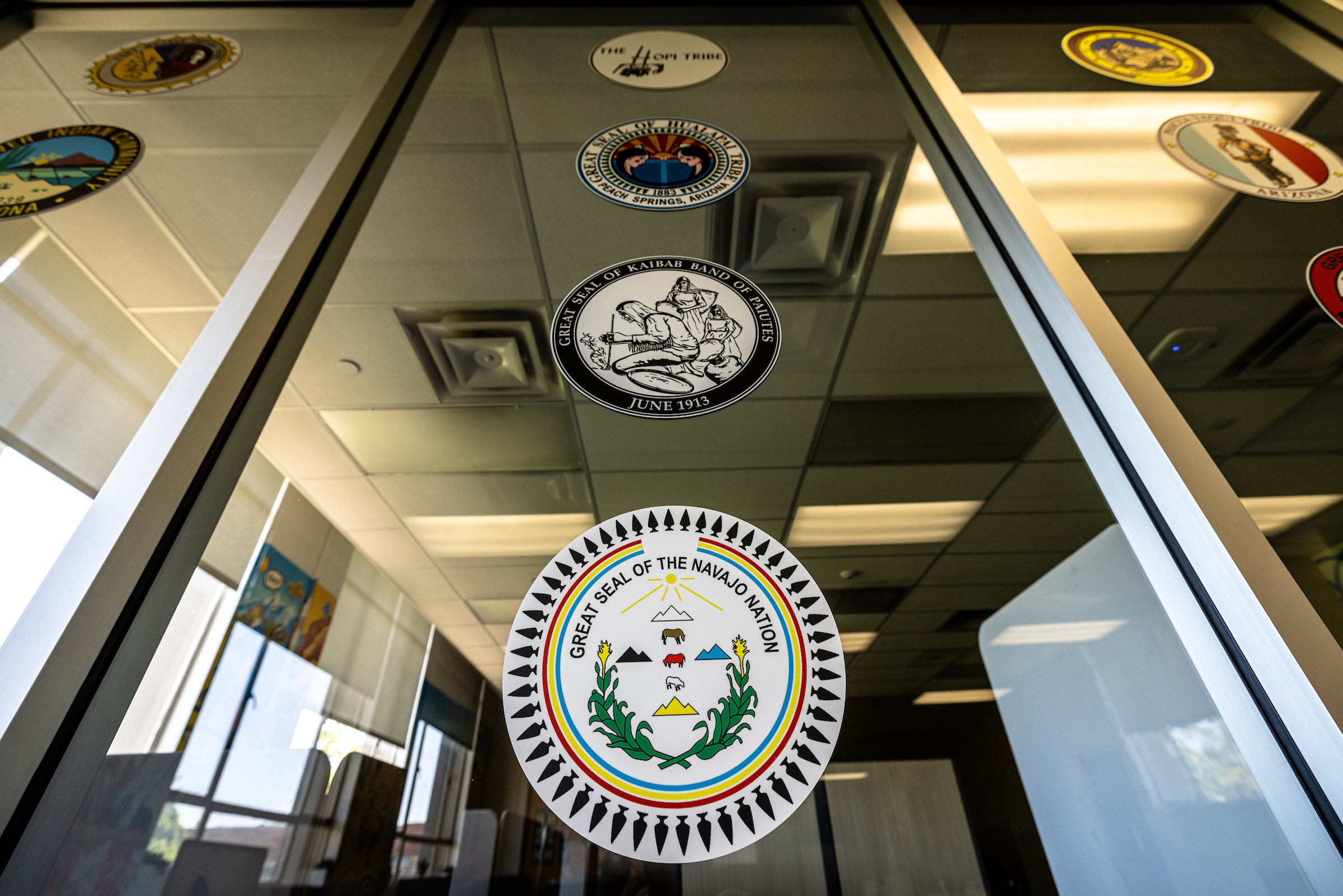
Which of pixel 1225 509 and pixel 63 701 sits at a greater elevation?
pixel 1225 509

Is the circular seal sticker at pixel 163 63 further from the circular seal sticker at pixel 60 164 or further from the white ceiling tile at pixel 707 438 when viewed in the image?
the white ceiling tile at pixel 707 438

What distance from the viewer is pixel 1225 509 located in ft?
2.31

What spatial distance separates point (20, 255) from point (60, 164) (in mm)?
306

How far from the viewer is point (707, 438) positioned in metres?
0.84

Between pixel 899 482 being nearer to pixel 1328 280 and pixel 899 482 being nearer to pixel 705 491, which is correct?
pixel 705 491

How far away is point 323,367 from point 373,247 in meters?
0.26

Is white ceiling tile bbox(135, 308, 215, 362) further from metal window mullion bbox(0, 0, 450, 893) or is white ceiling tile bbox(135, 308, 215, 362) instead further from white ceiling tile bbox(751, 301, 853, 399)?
white ceiling tile bbox(751, 301, 853, 399)

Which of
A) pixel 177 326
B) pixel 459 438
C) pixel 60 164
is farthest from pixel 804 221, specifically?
pixel 60 164

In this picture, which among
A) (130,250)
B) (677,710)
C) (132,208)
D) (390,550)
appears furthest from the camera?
(132,208)

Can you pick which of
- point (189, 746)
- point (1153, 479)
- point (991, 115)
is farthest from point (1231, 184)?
point (189, 746)

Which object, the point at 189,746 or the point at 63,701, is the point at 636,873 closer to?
the point at 189,746

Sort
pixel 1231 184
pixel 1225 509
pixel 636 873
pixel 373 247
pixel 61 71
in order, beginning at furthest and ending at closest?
1. pixel 61 71
2. pixel 1231 184
3. pixel 373 247
4. pixel 1225 509
5. pixel 636 873

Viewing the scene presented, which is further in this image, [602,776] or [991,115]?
[991,115]

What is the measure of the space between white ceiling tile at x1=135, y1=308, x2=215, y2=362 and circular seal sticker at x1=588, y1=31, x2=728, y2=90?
93cm
